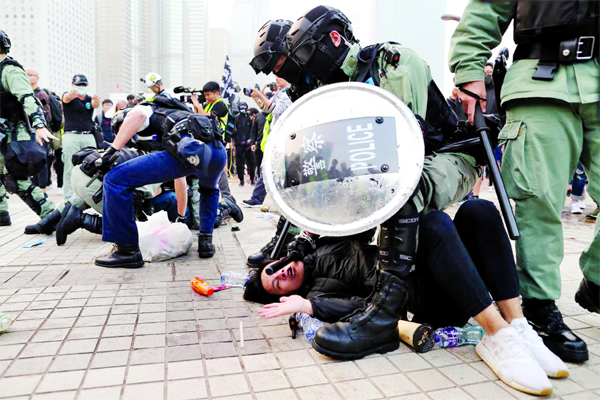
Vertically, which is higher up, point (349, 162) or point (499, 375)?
point (349, 162)

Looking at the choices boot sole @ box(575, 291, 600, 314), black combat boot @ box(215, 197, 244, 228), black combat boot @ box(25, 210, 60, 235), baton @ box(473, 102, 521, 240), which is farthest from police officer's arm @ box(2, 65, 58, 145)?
boot sole @ box(575, 291, 600, 314)

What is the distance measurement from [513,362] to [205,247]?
288 cm

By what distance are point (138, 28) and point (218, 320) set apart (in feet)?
292

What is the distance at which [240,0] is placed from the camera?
3288 cm

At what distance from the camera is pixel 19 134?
521 cm

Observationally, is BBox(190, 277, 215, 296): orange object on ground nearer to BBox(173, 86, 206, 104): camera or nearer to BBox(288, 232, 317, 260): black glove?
BBox(288, 232, 317, 260): black glove

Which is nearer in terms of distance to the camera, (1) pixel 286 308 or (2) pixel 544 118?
(2) pixel 544 118

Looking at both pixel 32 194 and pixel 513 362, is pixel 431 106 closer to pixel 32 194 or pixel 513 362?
pixel 513 362

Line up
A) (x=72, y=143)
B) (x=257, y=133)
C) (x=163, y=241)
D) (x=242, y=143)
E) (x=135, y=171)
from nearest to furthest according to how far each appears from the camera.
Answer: (x=135, y=171)
(x=163, y=241)
(x=72, y=143)
(x=257, y=133)
(x=242, y=143)

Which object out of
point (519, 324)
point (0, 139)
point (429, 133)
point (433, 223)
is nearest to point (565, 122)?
point (429, 133)

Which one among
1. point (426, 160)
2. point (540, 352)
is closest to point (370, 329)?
point (540, 352)

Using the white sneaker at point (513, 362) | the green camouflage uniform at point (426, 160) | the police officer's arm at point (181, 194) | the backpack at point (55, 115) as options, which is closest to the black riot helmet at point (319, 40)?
the green camouflage uniform at point (426, 160)

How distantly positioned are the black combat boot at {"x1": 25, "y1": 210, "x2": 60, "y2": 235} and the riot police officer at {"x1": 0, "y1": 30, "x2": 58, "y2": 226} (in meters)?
0.47

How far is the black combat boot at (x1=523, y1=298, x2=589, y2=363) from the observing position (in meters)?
1.94
